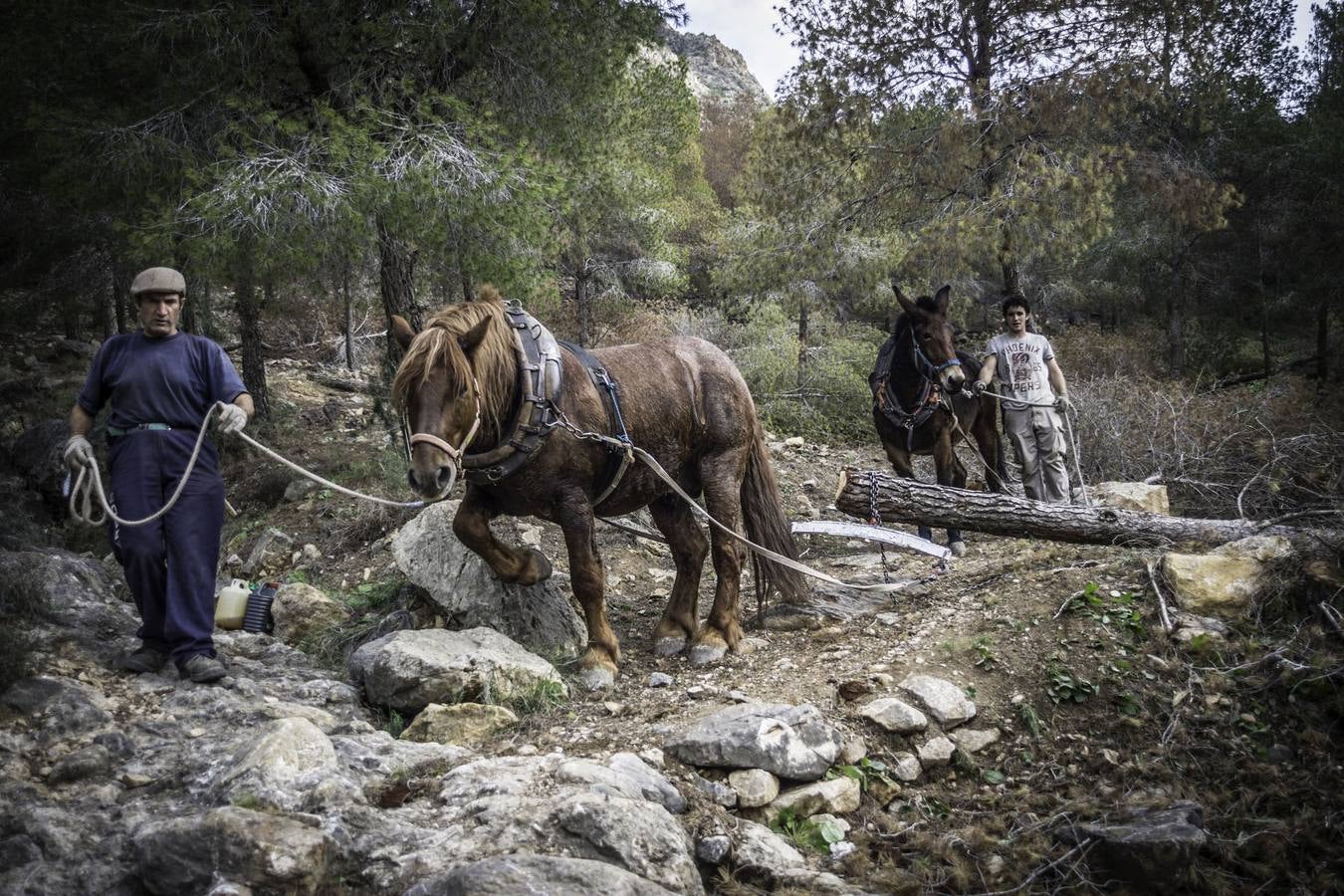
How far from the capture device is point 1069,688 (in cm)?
427

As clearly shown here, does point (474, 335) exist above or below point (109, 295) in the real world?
below

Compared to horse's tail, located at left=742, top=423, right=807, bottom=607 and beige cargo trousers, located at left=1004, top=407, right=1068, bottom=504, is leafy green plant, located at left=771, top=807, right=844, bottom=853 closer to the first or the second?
horse's tail, located at left=742, top=423, right=807, bottom=607

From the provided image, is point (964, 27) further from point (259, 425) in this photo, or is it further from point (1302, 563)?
point (259, 425)

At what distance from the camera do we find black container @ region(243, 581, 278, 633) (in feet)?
17.5

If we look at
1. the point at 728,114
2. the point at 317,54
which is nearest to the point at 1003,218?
the point at 317,54

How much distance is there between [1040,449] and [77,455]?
709 centimetres

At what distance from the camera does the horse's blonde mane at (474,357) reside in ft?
13.5

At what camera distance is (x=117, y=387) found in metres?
4.04

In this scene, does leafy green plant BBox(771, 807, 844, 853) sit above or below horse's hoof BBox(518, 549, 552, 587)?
below

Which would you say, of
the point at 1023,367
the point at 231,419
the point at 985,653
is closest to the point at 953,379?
the point at 1023,367

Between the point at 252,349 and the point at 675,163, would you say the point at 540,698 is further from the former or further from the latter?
the point at 675,163

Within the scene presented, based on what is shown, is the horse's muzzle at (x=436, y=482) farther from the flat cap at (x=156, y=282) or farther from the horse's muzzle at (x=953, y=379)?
the horse's muzzle at (x=953, y=379)

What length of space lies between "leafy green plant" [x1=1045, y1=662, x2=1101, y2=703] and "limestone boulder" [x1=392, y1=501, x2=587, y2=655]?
261 centimetres

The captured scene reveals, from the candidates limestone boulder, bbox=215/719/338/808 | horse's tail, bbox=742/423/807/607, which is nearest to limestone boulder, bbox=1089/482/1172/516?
horse's tail, bbox=742/423/807/607
